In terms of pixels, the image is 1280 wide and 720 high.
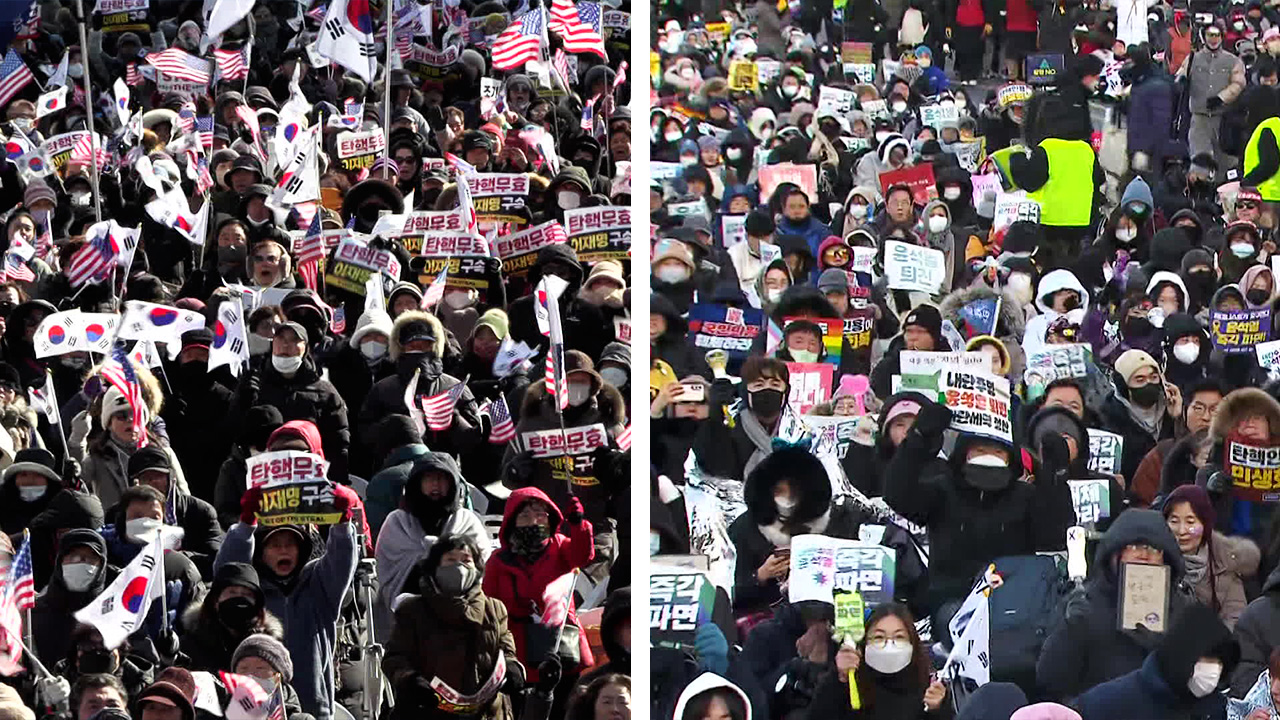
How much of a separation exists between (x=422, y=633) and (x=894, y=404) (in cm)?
251

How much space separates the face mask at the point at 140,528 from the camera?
8141mm

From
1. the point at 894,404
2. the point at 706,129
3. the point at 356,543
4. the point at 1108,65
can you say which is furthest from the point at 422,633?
the point at 1108,65

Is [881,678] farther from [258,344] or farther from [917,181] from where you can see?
[917,181]

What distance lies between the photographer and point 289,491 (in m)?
8.11

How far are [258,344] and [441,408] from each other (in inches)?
40.4

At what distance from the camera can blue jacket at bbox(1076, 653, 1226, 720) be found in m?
7.95

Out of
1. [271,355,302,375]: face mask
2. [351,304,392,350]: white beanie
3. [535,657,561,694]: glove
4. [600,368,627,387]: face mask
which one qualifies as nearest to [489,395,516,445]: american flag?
[600,368,627,387]: face mask

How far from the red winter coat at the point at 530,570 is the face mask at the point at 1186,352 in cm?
348

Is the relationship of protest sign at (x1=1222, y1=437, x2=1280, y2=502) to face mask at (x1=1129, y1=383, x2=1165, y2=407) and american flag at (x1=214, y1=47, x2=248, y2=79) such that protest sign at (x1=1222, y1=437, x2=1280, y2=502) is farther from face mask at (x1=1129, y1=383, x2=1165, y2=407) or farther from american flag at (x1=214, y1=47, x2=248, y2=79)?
american flag at (x1=214, y1=47, x2=248, y2=79)

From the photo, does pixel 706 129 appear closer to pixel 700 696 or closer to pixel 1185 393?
pixel 1185 393

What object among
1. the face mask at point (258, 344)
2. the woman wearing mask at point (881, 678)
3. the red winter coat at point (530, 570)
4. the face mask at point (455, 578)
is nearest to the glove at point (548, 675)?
the red winter coat at point (530, 570)

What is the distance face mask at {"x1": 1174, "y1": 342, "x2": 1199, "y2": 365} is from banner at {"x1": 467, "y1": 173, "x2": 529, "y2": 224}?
3.45 meters

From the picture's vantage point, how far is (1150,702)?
795cm

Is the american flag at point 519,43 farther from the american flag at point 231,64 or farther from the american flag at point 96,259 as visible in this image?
the american flag at point 96,259
